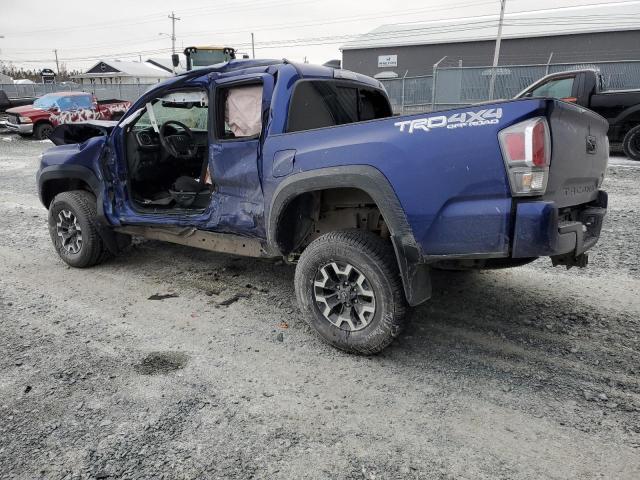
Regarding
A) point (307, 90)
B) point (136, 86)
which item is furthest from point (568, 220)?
point (136, 86)

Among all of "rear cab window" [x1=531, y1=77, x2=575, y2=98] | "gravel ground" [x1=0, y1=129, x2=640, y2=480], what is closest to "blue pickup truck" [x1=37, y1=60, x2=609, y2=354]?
"gravel ground" [x1=0, y1=129, x2=640, y2=480]

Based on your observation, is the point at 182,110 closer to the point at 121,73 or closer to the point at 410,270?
the point at 410,270

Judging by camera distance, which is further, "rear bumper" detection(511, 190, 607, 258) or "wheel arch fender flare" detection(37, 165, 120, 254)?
"wheel arch fender flare" detection(37, 165, 120, 254)

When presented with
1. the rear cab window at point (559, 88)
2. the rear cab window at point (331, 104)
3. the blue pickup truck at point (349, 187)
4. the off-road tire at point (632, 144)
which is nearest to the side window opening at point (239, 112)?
the blue pickup truck at point (349, 187)

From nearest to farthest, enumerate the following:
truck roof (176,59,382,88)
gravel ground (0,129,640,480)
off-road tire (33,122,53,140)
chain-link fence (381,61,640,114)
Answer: gravel ground (0,129,640,480) → truck roof (176,59,382,88) → chain-link fence (381,61,640,114) → off-road tire (33,122,53,140)

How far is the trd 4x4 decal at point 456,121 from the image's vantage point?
2.53 m

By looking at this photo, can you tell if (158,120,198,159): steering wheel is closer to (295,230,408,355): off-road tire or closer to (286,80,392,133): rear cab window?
(286,80,392,133): rear cab window

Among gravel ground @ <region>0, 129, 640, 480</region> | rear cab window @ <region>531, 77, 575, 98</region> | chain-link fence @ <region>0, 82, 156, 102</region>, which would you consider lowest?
gravel ground @ <region>0, 129, 640, 480</region>

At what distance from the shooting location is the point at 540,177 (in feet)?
8.18

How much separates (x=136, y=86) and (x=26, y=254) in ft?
83.1

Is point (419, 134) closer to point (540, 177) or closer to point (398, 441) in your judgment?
point (540, 177)

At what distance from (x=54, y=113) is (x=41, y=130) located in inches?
32.3

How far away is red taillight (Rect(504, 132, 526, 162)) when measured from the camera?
2459 millimetres

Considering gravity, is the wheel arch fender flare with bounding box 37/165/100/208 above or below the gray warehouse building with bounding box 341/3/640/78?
below
